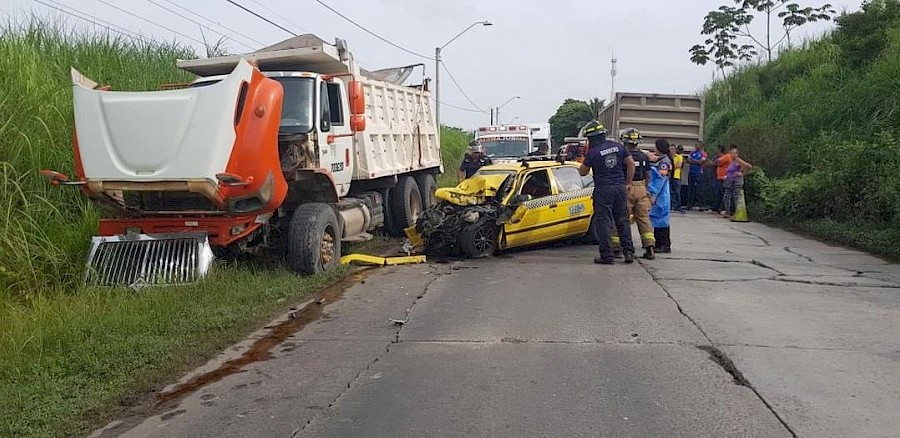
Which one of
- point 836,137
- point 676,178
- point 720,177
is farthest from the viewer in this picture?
point 676,178

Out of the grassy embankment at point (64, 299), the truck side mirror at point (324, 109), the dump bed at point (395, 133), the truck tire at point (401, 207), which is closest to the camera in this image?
the grassy embankment at point (64, 299)

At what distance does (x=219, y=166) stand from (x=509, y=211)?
4.44 metres

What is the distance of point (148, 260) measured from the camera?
8.45m

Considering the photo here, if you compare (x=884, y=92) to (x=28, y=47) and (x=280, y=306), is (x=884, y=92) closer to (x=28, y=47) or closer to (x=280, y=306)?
(x=280, y=306)

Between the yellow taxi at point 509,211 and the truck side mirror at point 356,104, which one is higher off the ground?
the truck side mirror at point 356,104

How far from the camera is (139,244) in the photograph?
8562 mm

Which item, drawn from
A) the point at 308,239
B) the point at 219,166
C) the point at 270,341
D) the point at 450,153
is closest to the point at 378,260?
the point at 308,239

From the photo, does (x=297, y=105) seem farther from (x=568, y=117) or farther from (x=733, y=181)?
(x=568, y=117)

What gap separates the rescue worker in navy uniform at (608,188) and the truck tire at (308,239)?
361 centimetres

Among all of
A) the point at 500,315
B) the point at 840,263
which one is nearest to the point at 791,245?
the point at 840,263

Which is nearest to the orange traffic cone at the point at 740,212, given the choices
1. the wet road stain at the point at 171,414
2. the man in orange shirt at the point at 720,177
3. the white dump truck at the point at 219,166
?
the man in orange shirt at the point at 720,177

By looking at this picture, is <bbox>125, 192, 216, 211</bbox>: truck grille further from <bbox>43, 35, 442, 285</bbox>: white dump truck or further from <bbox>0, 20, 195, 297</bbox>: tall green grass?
<bbox>0, 20, 195, 297</bbox>: tall green grass

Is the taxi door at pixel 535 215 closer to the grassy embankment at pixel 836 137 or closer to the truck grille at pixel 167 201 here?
the truck grille at pixel 167 201

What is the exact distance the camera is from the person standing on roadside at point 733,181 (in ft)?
55.8
